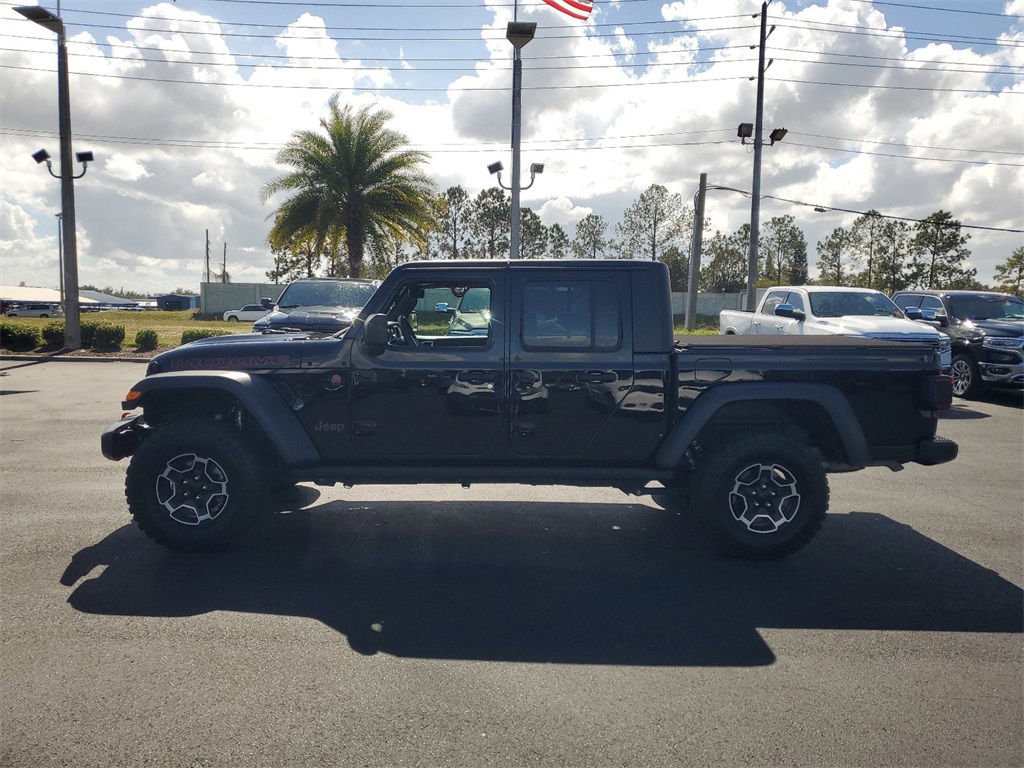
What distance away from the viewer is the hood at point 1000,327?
12852 millimetres

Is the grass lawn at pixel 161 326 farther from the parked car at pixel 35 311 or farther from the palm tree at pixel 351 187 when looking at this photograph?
the parked car at pixel 35 311

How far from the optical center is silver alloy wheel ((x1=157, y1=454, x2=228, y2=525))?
5078mm

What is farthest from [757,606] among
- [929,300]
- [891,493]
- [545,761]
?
[929,300]

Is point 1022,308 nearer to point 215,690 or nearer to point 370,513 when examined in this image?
point 370,513

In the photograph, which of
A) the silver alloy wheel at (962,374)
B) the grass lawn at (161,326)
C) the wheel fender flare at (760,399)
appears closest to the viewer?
the wheel fender flare at (760,399)

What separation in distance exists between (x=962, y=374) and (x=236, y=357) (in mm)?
13060

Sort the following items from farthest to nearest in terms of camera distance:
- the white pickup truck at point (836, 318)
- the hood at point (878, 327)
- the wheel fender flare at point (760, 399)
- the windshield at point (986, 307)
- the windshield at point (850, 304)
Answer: the windshield at point (986, 307) → the windshield at point (850, 304) → the white pickup truck at point (836, 318) → the hood at point (878, 327) → the wheel fender flare at point (760, 399)

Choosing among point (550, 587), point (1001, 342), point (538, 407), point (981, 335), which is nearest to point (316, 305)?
point (538, 407)

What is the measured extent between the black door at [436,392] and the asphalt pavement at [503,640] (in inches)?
31.2

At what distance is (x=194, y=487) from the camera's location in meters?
5.11

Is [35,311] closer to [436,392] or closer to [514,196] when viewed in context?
[514,196]

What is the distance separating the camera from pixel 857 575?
4.91m

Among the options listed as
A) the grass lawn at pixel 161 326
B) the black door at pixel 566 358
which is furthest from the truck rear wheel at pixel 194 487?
the grass lawn at pixel 161 326

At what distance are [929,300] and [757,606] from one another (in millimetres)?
12764
